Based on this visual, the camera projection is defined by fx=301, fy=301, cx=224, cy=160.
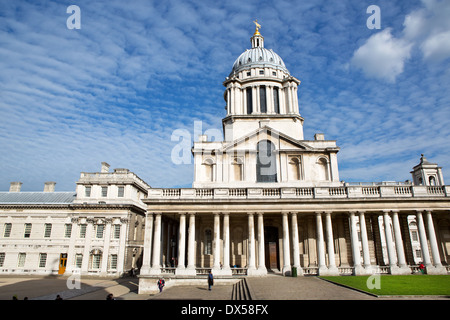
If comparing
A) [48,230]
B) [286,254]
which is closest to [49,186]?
[48,230]

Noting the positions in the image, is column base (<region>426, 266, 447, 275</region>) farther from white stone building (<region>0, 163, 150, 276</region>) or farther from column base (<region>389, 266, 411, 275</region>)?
white stone building (<region>0, 163, 150, 276</region>)

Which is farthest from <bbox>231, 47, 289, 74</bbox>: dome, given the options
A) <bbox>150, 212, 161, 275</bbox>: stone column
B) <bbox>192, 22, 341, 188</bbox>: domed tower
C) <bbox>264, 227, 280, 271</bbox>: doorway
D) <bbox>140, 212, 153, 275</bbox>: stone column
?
<bbox>140, 212, 153, 275</bbox>: stone column

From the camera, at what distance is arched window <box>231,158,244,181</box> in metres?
33.0

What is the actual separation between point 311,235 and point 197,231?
11.4 meters

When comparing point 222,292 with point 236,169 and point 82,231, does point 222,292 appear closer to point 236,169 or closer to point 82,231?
point 236,169

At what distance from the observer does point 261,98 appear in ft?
131

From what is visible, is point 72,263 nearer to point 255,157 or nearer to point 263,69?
point 255,157

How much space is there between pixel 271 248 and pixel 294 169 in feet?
29.1

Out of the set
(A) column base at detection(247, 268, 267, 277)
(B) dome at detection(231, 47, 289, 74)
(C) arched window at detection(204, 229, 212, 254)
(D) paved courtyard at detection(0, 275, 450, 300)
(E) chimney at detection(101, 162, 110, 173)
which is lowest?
(D) paved courtyard at detection(0, 275, 450, 300)

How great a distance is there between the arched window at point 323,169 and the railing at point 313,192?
17.5 ft

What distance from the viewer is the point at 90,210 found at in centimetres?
3878

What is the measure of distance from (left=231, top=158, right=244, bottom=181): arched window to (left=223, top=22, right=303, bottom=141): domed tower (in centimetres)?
484
